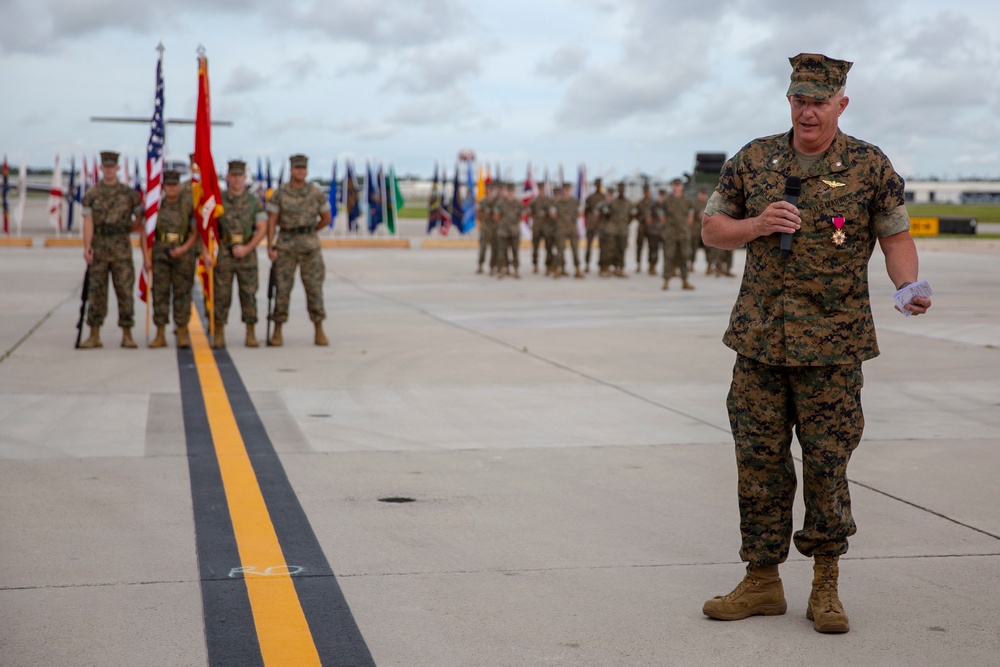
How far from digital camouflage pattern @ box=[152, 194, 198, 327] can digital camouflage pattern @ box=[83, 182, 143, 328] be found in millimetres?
263

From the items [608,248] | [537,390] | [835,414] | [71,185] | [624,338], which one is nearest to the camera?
[835,414]

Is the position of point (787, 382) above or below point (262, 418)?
above

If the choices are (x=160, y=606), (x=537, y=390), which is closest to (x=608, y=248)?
(x=537, y=390)

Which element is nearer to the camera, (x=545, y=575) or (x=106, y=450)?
(x=545, y=575)

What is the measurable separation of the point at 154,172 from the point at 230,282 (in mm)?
1408

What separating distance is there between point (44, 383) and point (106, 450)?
3037 millimetres

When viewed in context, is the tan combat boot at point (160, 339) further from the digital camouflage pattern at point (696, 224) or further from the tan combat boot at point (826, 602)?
the digital camouflage pattern at point (696, 224)

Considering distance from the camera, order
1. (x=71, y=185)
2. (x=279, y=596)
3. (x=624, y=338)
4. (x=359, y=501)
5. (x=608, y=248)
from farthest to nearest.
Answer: (x=71, y=185) < (x=608, y=248) < (x=624, y=338) < (x=359, y=501) < (x=279, y=596)

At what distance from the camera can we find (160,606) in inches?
166

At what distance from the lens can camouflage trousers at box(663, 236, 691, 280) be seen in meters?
22.0

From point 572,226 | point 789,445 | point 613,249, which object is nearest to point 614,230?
point 613,249

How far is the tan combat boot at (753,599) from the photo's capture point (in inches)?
163

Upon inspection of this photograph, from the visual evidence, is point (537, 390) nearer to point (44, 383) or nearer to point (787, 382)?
point (44, 383)

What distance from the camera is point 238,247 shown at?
40.4ft
